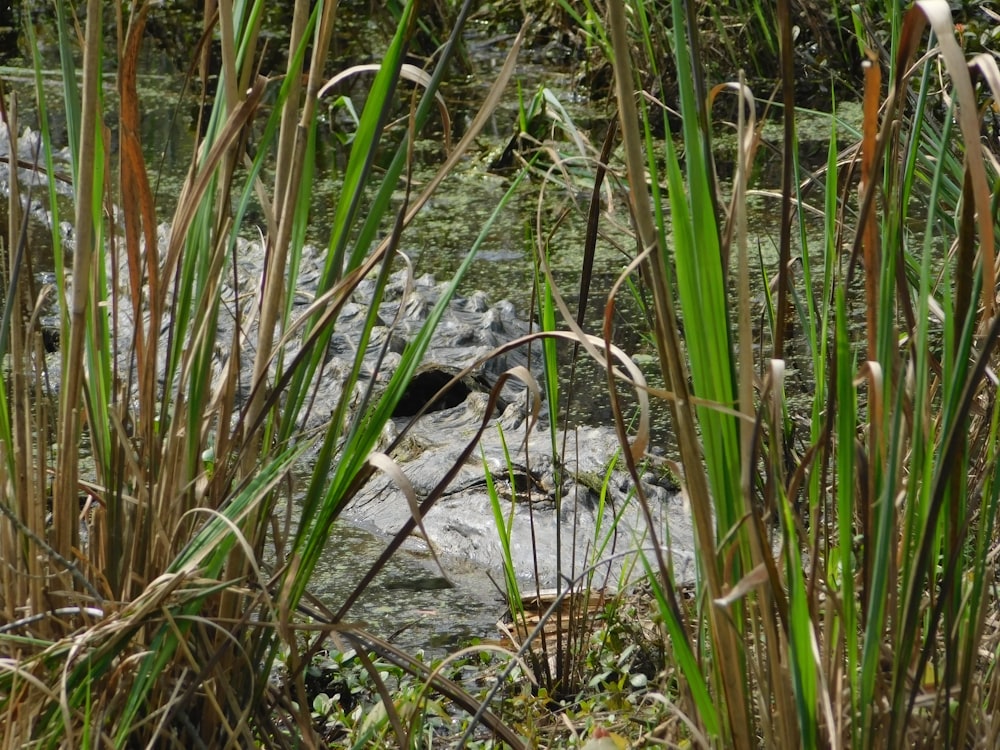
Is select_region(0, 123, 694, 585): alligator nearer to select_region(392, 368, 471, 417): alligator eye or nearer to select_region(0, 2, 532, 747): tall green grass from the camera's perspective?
select_region(392, 368, 471, 417): alligator eye

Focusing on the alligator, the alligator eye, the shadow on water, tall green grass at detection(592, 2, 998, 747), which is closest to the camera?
tall green grass at detection(592, 2, 998, 747)

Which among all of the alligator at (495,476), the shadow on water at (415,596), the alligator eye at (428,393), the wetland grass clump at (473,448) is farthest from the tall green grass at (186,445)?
the alligator eye at (428,393)

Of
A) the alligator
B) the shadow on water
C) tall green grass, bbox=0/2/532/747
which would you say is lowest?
the shadow on water

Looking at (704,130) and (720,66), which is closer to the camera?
(704,130)

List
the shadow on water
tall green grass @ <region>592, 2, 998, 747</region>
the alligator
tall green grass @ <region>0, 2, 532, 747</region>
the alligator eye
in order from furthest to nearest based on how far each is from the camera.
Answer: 1. the alligator eye
2. the alligator
3. the shadow on water
4. tall green grass @ <region>0, 2, 532, 747</region>
5. tall green grass @ <region>592, 2, 998, 747</region>

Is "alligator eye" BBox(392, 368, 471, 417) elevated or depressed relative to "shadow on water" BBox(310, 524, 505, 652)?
elevated

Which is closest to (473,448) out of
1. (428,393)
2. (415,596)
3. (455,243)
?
(415,596)

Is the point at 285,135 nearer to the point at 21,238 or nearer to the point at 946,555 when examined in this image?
the point at 21,238

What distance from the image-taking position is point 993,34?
15.7 feet

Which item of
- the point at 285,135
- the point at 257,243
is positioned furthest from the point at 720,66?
the point at 285,135

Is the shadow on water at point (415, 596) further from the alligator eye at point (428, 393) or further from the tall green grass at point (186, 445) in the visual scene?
the tall green grass at point (186, 445)

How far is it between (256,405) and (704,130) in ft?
2.08

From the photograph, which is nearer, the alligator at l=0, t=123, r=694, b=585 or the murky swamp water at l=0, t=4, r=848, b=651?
the murky swamp water at l=0, t=4, r=848, b=651

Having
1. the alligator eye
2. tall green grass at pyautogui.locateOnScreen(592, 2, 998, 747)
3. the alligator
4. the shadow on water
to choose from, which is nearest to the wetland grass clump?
tall green grass at pyautogui.locateOnScreen(592, 2, 998, 747)
